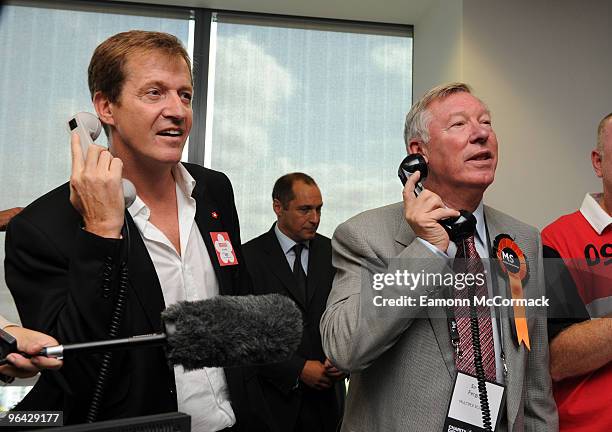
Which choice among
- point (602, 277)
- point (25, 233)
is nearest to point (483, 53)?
point (602, 277)

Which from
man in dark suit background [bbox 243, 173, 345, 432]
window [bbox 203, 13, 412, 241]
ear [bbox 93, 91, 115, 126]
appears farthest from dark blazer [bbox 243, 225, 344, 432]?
ear [bbox 93, 91, 115, 126]

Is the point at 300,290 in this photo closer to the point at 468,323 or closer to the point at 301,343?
the point at 301,343

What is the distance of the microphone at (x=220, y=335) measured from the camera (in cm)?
73

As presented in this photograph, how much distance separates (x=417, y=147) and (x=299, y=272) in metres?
1.62

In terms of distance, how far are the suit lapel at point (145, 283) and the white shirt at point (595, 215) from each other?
1350mm

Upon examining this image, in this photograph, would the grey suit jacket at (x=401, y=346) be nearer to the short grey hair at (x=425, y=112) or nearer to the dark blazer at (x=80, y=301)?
the short grey hair at (x=425, y=112)

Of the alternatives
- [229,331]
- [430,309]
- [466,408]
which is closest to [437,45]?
[430,309]

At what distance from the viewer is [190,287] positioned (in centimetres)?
150

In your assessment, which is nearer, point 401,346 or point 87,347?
point 87,347

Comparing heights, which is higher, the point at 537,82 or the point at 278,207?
the point at 537,82

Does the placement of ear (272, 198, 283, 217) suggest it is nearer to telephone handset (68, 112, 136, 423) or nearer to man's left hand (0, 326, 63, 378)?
telephone handset (68, 112, 136, 423)

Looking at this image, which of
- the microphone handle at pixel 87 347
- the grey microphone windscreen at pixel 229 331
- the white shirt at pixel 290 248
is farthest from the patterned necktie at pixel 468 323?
the white shirt at pixel 290 248

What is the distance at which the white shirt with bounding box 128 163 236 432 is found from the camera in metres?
1.45

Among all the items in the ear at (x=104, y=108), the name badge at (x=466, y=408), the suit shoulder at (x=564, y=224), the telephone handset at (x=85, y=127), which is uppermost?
the ear at (x=104, y=108)
